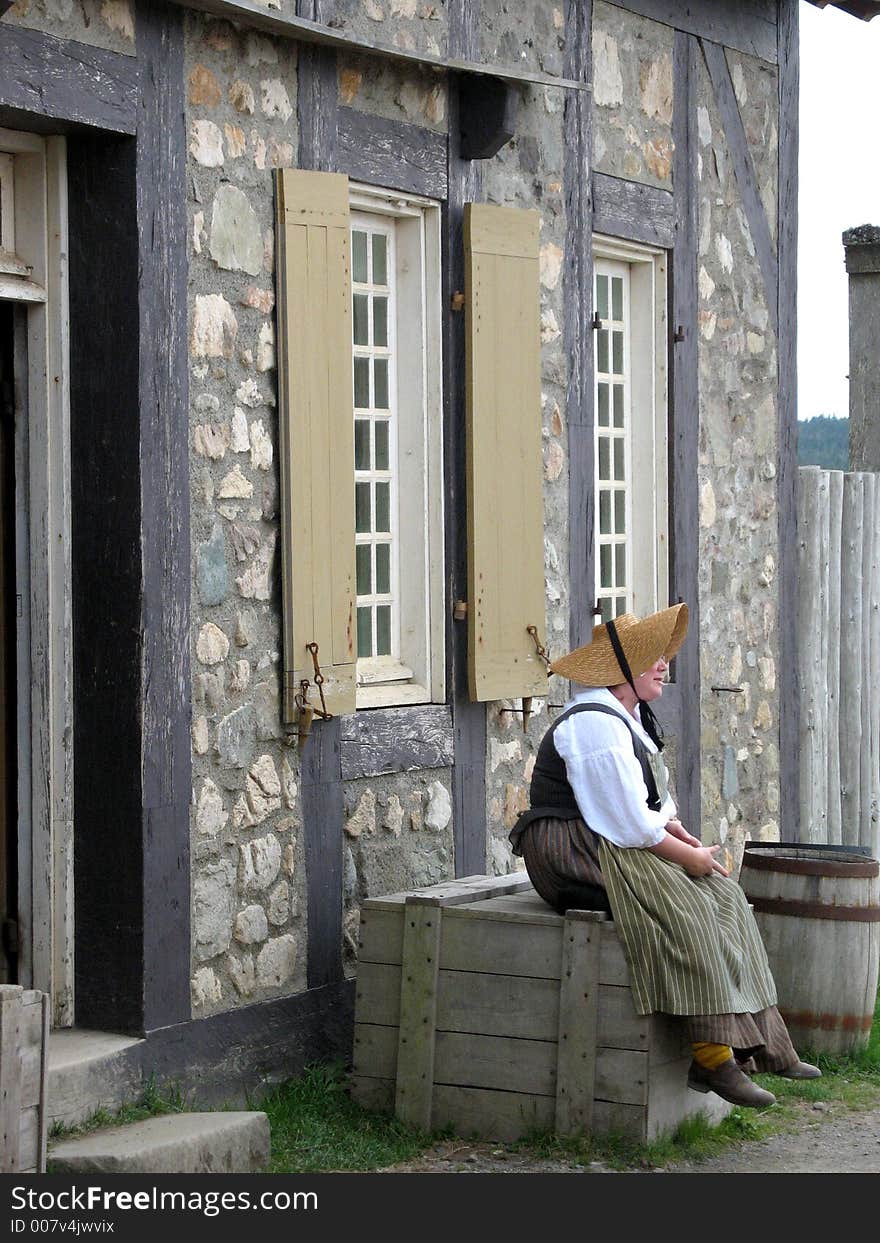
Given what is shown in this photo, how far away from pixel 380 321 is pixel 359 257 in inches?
9.5

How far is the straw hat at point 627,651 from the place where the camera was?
19.3 feet

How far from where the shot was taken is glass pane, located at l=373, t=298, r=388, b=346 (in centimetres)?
686

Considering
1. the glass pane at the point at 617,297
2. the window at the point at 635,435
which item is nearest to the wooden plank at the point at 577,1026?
the window at the point at 635,435

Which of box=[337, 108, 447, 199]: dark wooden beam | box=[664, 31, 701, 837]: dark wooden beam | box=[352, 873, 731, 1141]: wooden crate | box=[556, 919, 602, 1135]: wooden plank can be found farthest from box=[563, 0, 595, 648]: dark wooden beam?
box=[556, 919, 602, 1135]: wooden plank

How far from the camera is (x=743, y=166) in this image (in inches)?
355

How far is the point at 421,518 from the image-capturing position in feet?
22.8

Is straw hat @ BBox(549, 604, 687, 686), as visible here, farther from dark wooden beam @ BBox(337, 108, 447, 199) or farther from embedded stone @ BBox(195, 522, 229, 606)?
dark wooden beam @ BBox(337, 108, 447, 199)

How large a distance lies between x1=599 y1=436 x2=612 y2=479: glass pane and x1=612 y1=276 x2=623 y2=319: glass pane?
1.81 ft

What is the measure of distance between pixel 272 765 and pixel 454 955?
0.84m

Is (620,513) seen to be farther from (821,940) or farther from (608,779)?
(608,779)

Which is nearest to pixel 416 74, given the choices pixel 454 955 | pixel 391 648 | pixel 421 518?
pixel 421 518

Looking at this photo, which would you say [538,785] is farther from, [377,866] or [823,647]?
[823,647]

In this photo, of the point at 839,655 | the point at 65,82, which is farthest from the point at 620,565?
the point at 65,82

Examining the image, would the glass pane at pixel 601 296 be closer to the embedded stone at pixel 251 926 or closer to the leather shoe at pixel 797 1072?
the embedded stone at pixel 251 926
